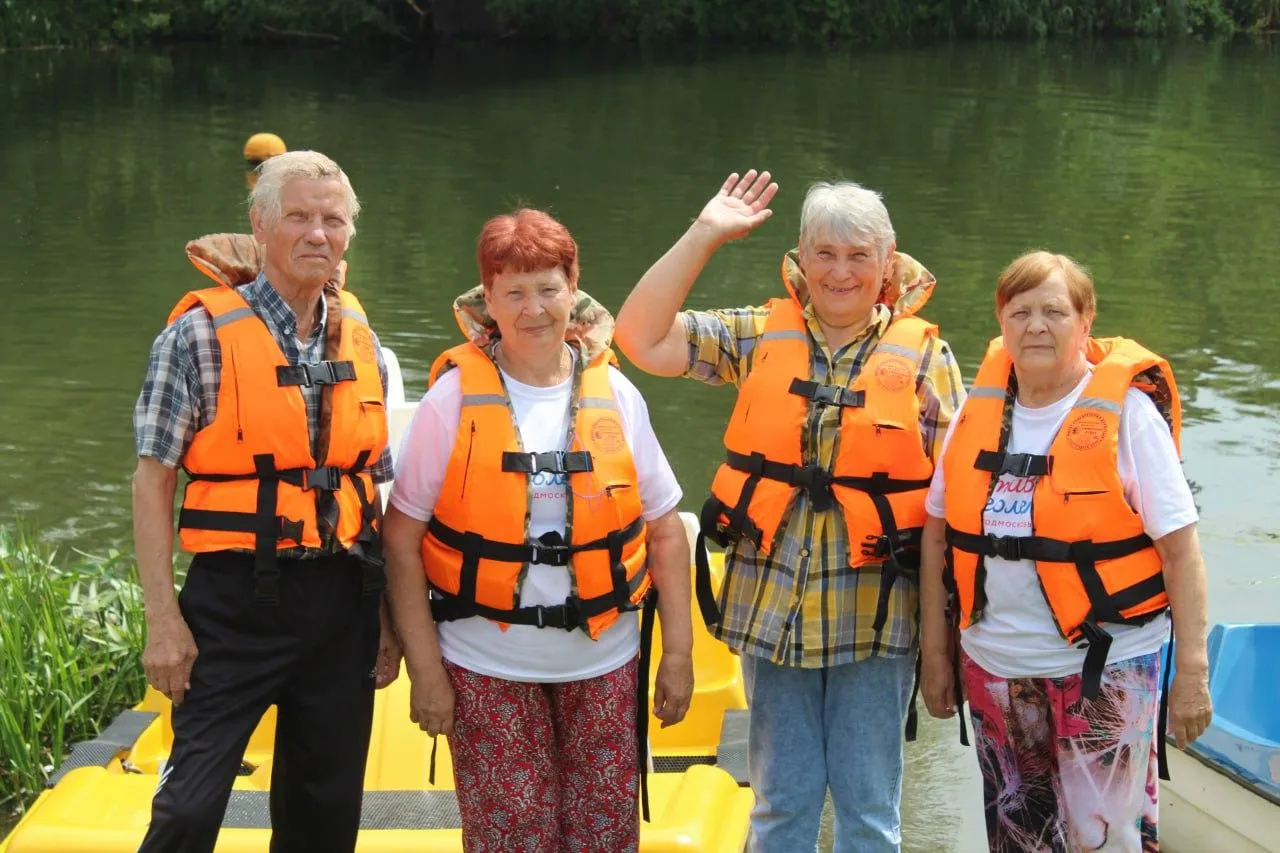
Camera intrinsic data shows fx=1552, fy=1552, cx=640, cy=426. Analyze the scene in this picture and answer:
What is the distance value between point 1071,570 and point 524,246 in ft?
3.42

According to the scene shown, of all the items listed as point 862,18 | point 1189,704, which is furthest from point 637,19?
point 1189,704

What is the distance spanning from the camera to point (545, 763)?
8.37 ft

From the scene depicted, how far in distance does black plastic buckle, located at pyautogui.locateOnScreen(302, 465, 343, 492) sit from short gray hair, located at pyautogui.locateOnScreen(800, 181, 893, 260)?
0.90m

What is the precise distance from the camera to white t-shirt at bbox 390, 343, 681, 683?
2535 millimetres

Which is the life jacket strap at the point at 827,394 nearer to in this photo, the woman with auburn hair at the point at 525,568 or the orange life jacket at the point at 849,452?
the orange life jacket at the point at 849,452

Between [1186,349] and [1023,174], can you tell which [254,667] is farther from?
[1023,174]

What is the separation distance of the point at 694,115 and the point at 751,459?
1622cm

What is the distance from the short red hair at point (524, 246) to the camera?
2.51 m

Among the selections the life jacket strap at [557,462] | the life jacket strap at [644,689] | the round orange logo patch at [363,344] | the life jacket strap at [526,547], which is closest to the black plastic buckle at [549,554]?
the life jacket strap at [526,547]

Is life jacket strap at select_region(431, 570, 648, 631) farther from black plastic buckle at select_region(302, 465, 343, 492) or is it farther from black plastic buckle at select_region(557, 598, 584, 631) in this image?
black plastic buckle at select_region(302, 465, 343, 492)

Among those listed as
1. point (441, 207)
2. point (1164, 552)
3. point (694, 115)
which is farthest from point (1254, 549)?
point (694, 115)

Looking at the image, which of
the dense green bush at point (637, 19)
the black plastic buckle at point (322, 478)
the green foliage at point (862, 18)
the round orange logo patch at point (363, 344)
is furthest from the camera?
the green foliage at point (862, 18)

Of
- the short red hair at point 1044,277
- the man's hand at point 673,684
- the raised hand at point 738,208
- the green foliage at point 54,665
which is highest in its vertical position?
the raised hand at point 738,208

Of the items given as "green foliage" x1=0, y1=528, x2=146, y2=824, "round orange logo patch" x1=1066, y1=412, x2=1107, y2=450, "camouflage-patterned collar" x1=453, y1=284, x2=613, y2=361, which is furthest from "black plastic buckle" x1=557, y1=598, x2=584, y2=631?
"green foliage" x1=0, y1=528, x2=146, y2=824
